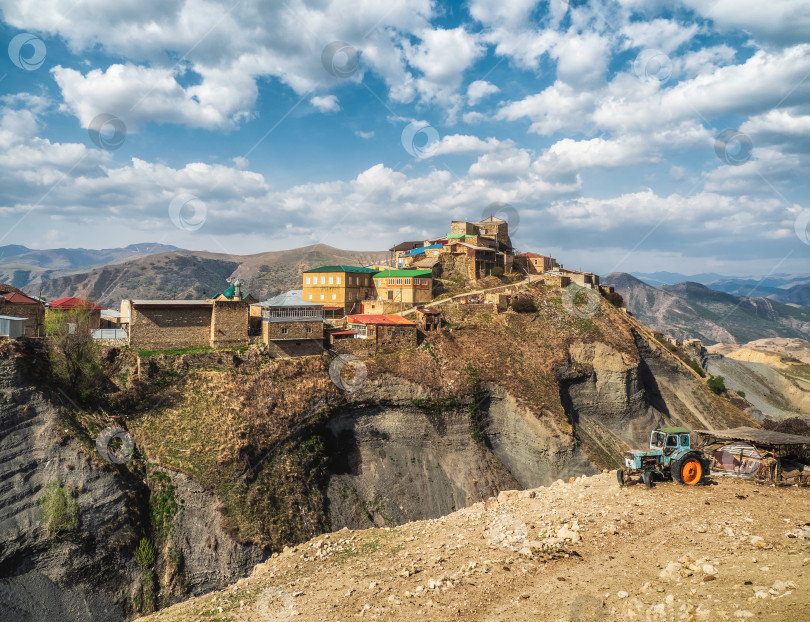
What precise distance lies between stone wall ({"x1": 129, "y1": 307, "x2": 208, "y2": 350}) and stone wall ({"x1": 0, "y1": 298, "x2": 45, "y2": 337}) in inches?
283

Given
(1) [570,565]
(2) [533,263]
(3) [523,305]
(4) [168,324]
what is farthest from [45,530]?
(2) [533,263]

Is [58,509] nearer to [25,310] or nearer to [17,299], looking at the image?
[25,310]

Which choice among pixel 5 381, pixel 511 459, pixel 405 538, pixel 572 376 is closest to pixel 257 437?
pixel 5 381

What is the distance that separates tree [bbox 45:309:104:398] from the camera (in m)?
34.5

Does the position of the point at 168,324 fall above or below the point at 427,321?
below

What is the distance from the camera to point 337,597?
1614cm

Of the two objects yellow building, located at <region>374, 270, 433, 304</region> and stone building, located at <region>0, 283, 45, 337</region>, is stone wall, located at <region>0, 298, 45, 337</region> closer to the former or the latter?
stone building, located at <region>0, 283, 45, 337</region>

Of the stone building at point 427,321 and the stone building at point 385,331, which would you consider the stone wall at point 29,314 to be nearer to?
the stone building at point 385,331

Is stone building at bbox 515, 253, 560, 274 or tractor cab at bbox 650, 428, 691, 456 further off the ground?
stone building at bbox 515, 253, 560, 274

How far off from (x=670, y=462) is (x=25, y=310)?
46.3 m

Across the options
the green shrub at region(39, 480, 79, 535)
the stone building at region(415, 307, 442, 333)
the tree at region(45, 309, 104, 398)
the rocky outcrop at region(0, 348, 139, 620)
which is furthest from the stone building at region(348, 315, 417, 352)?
the green shrub at region(39, 480, 79, 535)

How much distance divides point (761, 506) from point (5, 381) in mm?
41663

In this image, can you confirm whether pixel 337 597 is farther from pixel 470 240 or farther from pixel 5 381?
pixel 470 240

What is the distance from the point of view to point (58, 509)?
93.1 feet
